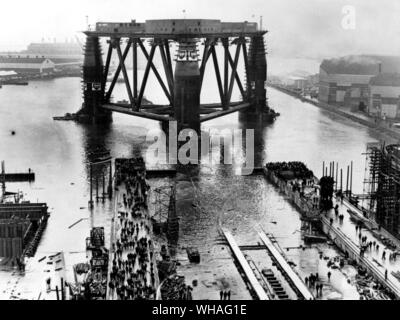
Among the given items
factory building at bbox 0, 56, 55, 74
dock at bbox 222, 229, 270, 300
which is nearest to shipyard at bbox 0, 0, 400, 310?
dock at bbox 222, 229, 270, 300

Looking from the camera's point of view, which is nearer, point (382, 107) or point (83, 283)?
point (83, 283)

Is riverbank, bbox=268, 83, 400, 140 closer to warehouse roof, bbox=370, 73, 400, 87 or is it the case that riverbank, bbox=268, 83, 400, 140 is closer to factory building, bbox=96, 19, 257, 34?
Answer: warehouse roof, bbox=370, 73, 400, 87

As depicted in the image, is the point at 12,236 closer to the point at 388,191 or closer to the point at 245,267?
the point at 245,267

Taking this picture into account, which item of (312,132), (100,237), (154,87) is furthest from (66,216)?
(154,87)

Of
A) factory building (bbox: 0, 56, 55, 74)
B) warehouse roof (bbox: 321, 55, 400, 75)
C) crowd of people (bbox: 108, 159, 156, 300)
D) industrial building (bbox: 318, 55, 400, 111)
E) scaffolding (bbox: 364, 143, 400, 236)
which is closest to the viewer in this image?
crowd of people (bbox: 108, 159, 156, 300)

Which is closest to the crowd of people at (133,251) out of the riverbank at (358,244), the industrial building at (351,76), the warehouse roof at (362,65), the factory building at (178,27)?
the riverbank at (358,244)

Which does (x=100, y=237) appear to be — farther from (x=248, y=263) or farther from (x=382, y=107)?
(x=382, y=107)

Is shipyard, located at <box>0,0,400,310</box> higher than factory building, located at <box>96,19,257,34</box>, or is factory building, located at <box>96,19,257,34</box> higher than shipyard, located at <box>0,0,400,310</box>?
factory building, located at <box>96,19,257,34</box>
